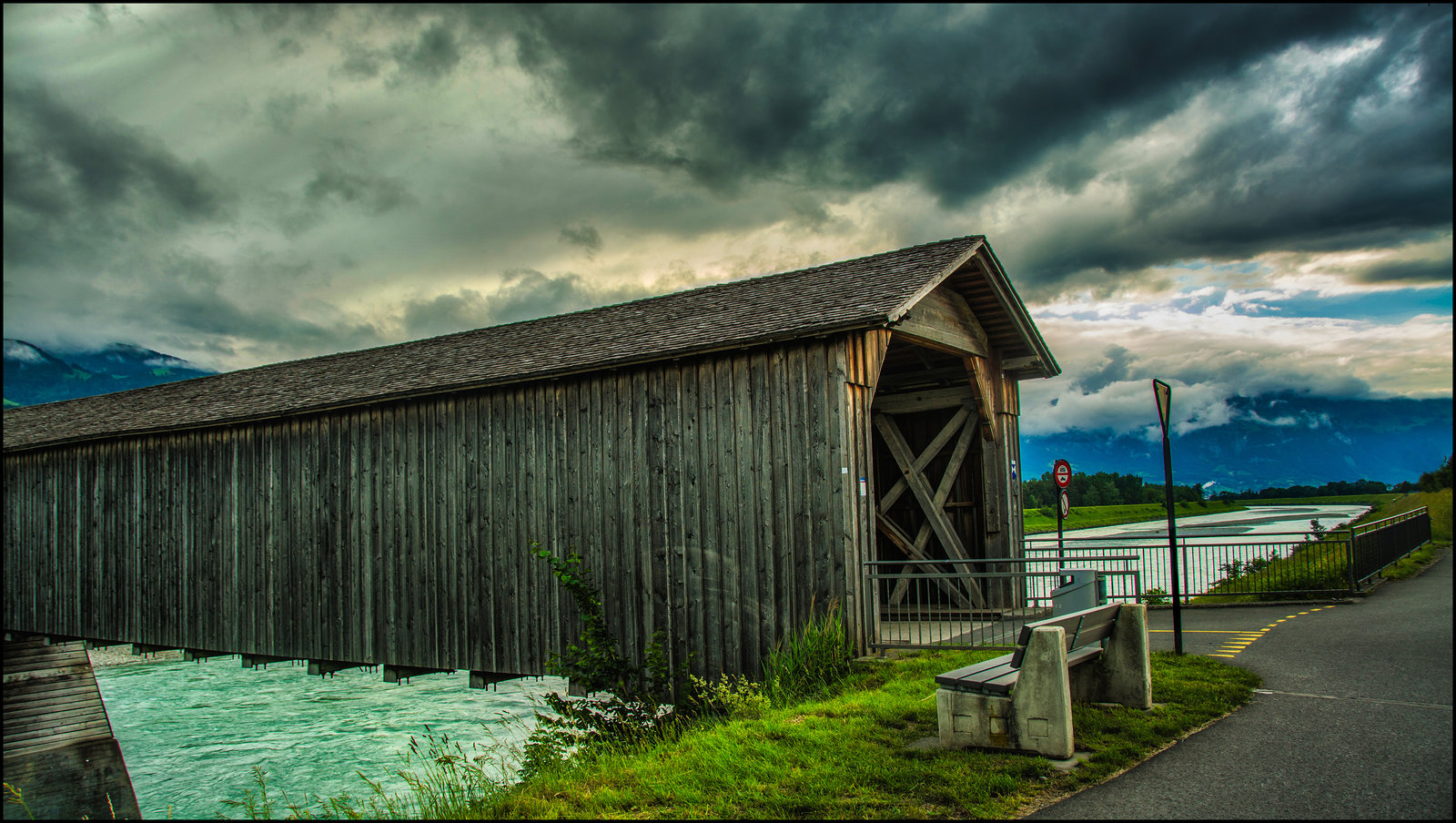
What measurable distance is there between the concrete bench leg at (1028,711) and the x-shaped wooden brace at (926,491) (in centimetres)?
667

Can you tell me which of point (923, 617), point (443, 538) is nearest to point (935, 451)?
point (923, 617)

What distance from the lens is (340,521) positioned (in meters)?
13.0

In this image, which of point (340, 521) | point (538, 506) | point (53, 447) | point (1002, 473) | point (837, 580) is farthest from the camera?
point (53, 447)

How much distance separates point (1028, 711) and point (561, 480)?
23.6ft

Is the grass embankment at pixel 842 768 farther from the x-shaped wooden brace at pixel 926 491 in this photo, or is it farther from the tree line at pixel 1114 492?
the tree line at pixel 1114 492

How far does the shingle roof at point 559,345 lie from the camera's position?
30.2 ft

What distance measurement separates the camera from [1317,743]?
502 centimetres

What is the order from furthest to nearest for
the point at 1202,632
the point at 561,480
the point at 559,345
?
1. the point at 559,345
2. the point at 561,480
3. the point at 1202,632

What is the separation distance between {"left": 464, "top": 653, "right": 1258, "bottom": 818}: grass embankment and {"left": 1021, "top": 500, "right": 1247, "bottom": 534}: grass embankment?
133 feet

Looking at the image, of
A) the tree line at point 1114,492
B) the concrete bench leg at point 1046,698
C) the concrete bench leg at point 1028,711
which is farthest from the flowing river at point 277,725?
the tree line at point 1114,492

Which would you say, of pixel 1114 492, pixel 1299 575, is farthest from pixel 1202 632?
pixel 1114 492

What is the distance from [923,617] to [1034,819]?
8.53 m

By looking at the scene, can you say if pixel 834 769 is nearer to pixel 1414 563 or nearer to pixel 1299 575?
pixel 1299 575

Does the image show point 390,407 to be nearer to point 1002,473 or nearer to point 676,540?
point 676,540
